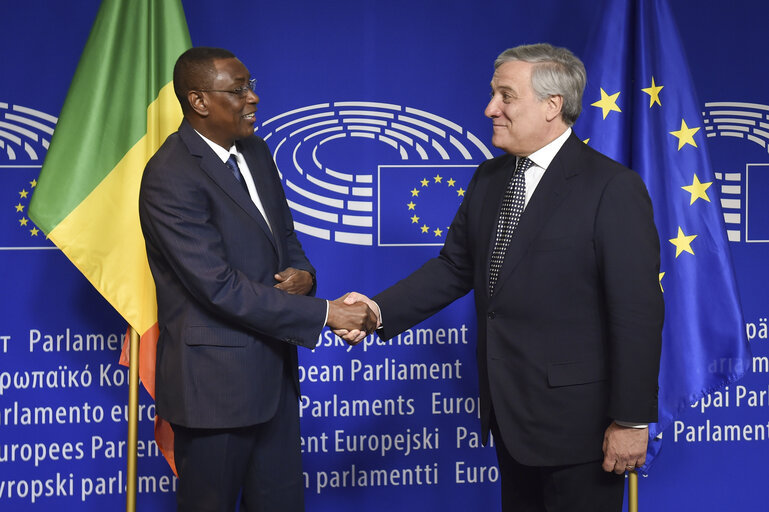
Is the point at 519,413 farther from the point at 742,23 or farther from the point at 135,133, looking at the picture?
the point at 742,23

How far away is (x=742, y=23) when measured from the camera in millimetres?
3418

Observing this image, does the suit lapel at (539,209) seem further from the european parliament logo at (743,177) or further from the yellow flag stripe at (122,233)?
the european parliament logo at (743,177)

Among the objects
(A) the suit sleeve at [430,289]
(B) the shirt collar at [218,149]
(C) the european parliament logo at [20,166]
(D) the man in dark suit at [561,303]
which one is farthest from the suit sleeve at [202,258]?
(C) the european parliament logo at [20,166]

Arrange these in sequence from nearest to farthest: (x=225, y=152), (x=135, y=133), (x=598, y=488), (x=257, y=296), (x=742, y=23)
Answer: (x=598, y=488), (x=257, y=296), (x=225, y=152), (x=135, y=133), (x=742, y=23)

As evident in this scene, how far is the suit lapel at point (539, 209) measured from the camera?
197 centimetres

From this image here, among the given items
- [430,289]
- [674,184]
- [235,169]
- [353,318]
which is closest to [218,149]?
[235,169]

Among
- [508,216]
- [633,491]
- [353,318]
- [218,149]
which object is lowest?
[633,491]

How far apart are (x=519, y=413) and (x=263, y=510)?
3.00 feet

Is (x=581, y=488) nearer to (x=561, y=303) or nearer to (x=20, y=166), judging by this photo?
(x=561, y=303)

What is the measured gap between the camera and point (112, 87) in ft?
9.23

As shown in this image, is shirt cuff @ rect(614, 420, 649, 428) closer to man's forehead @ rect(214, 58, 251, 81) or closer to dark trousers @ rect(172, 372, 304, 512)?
dark trousers @ rect(172, 372, 304, 512)

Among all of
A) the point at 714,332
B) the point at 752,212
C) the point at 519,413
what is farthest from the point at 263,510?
the point at 752,212

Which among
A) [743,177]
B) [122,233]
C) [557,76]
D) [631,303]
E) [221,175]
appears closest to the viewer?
[631,303]

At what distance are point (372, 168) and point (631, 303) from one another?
163 centimetres
